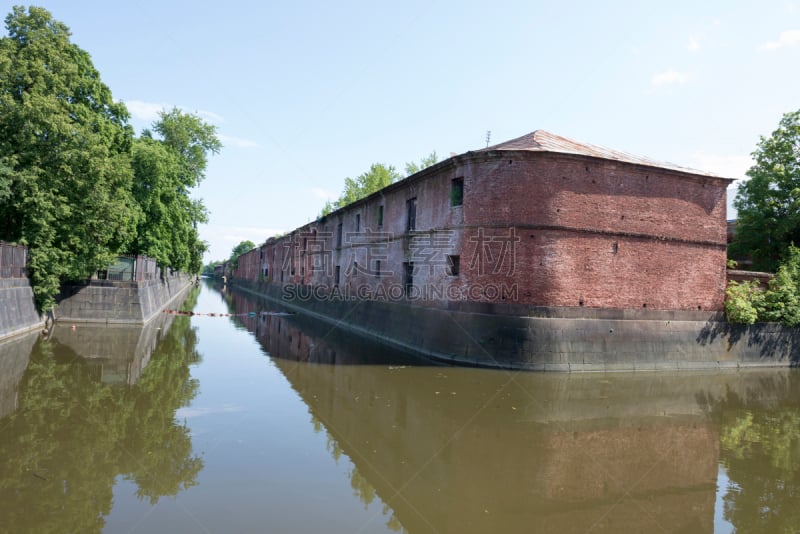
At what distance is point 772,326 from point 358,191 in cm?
5187

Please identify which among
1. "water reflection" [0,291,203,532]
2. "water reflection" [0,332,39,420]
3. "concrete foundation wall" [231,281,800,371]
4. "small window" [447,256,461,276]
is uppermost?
"small window" [447,256,461,276]

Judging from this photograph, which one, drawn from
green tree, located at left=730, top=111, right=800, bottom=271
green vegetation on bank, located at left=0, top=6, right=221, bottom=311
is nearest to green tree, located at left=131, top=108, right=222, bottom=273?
green vegetation on bank, located at left=0, top=6, right=221, bottom=311

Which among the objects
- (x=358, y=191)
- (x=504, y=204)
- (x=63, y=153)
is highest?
(x=358, y=191)

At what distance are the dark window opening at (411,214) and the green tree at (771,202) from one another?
1587 centimetres

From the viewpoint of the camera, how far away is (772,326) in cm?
1803

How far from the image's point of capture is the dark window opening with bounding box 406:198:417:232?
2088cm

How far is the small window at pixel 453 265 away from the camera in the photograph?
17191 mm

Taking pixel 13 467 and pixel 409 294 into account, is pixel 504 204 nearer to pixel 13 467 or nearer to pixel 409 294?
pixel 409 294

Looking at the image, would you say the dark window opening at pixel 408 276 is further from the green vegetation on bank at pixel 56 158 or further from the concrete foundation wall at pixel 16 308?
the concrete foundation wall at pixel 16 308

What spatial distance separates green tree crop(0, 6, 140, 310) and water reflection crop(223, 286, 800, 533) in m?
11.2

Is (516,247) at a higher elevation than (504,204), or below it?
below

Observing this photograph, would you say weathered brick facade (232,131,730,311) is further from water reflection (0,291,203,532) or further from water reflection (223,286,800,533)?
water reflection (0,291,203,532)

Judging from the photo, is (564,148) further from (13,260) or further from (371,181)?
(371,181)

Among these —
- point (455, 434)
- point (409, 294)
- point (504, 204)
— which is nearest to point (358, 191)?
point (409, 294)
